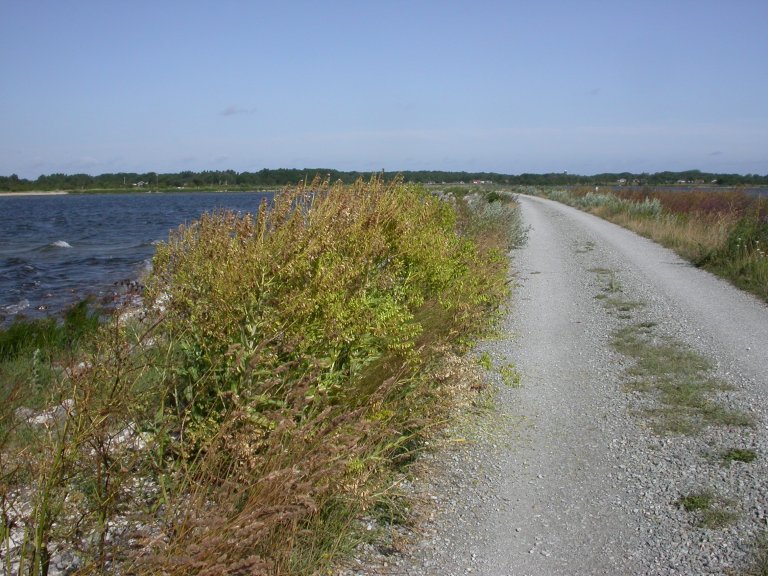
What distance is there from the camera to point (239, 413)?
355 cm

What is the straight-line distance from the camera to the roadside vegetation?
14336 millimetres

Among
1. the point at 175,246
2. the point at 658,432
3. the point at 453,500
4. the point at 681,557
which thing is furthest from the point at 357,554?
the point at 658,432

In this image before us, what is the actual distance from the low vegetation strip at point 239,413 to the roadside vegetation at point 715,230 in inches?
362

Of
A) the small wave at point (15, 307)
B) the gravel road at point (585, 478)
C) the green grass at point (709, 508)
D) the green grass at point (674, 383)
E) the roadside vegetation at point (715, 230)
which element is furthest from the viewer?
the small wave at point (15, 307)

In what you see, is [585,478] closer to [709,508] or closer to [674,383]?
[709,508]

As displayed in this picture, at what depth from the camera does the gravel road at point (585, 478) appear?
4.16m

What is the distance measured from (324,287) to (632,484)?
2.41m

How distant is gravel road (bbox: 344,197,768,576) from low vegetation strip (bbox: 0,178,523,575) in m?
0.46

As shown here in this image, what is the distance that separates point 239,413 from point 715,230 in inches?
710

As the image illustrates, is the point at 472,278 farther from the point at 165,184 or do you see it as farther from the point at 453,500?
the point at 165,184

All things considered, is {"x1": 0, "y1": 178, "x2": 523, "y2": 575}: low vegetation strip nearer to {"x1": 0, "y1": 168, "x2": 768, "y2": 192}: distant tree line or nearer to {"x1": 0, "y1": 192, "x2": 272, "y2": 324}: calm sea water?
{"x1": 0, "y1": 192, "x2": 272, "y2": 324}: calm sea water

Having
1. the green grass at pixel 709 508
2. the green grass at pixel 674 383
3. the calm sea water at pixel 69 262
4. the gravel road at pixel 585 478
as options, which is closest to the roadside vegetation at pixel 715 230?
the green grass at pixel 674 383

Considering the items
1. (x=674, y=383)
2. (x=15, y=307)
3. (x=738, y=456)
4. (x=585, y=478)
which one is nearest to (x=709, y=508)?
(x=585, y=478)

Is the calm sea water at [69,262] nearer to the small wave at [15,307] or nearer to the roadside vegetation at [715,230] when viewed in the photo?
the small wave at [15,307]
